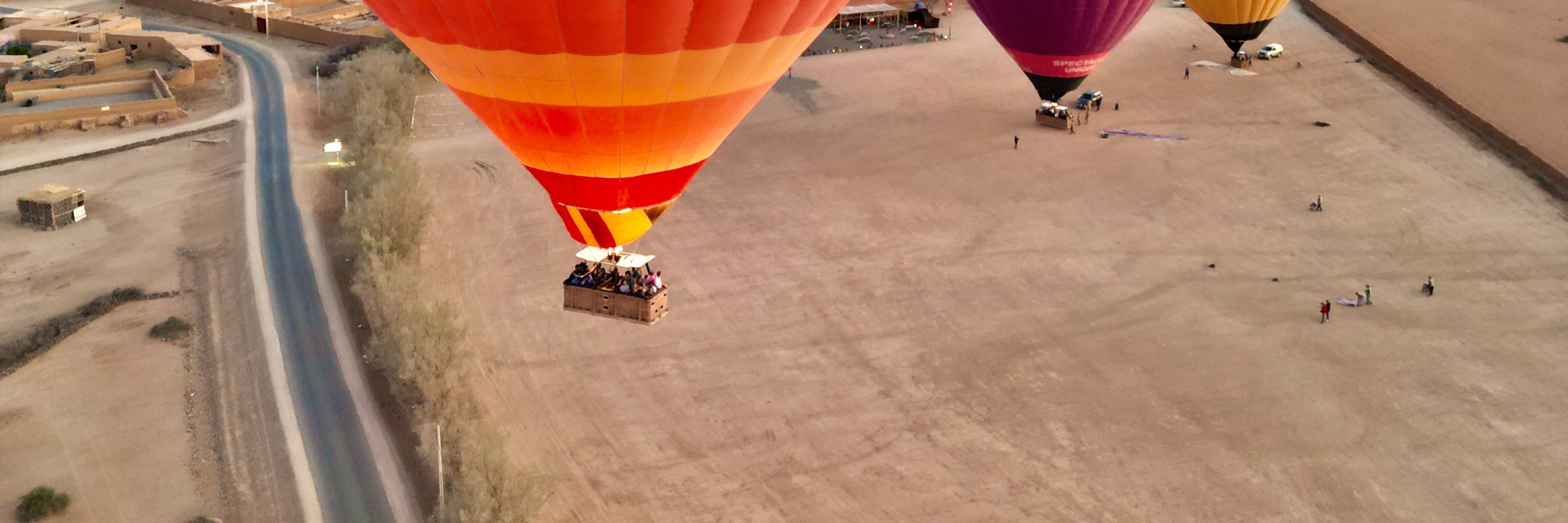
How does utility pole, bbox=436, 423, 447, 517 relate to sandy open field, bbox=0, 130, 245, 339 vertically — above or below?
below

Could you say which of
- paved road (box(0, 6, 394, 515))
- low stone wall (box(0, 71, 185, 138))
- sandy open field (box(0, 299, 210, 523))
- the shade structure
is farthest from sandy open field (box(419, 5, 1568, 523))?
low stone wall (box(0, 71, 185, 138))

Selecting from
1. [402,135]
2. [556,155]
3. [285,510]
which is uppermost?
[556,155]

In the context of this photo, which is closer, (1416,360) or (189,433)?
(189,433)

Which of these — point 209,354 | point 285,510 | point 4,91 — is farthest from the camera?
point 4,91

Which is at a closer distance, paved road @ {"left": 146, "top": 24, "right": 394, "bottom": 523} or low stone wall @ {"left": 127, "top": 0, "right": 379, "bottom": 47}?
paved road @ {"left": 146, "top": 24, "right": 394, "bottom": 523}

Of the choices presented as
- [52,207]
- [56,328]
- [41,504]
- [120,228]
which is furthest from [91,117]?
[41,504]

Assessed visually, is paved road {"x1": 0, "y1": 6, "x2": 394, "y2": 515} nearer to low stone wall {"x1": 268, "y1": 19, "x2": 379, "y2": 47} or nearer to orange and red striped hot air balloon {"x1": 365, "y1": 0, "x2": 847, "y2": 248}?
orange and red striped hot air balloon {"x1": 365, "y1": 0, "x2": 847, "y2": 248}

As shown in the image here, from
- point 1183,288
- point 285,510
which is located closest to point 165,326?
point 285,510

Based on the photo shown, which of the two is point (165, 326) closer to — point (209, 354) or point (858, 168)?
point (209, 354)
